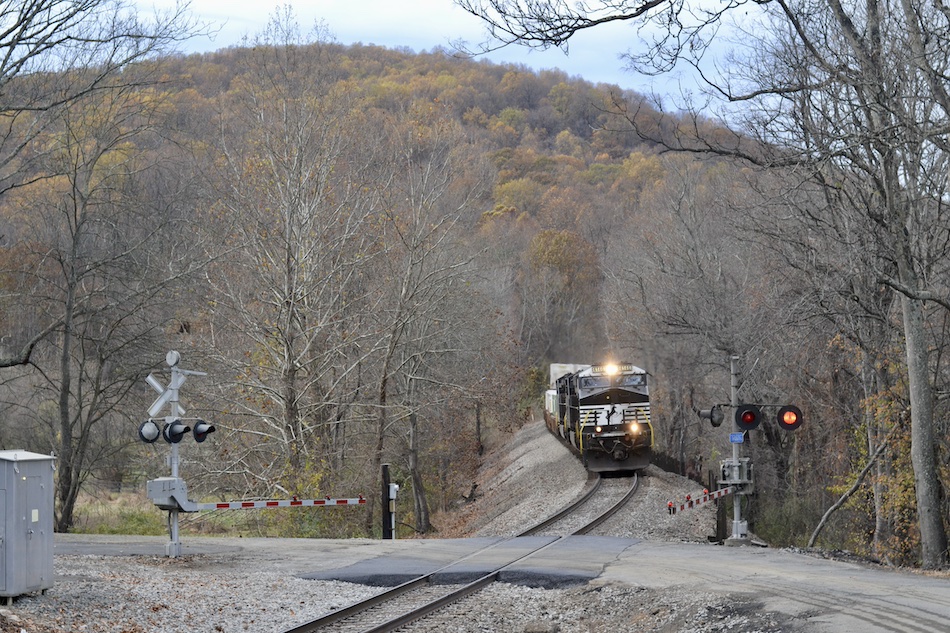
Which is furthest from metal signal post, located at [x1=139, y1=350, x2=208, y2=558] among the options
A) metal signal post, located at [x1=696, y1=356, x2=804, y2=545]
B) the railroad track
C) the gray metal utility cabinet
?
metal signal post, located at [x1=696, y1=356, x2=804, y2=545]

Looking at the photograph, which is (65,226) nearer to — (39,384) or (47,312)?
(47,312)

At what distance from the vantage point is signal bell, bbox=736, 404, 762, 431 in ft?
59.4

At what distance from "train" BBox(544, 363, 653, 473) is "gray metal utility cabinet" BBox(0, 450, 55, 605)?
76.2 ft

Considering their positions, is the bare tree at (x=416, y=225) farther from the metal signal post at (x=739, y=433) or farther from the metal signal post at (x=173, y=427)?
the metal signal post at (x=173, y=427)

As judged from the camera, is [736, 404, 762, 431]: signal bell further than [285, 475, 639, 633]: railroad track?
Yes

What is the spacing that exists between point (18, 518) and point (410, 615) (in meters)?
4.57

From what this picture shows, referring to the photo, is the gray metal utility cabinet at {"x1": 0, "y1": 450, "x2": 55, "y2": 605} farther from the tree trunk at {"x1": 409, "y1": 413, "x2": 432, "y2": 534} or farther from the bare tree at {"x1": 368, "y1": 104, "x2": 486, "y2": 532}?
the tree trunk at {"x1": 409, "y1": 413, "x2": 432, "y2": 534}

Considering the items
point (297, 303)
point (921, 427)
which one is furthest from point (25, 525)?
point (297, 303)

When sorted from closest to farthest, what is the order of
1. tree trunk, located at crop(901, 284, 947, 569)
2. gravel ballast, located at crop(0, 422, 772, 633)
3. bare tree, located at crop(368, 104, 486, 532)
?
gravel ballast, located at crop(0, 422, 772, 633) < tree trunk, located at crop(901, 284, 947, 569) < bare tree, located at crop(368, 104, 486, 532)

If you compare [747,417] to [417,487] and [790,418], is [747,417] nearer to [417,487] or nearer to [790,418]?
[790,418]

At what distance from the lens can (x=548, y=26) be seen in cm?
1173

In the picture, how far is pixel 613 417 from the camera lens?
1275 inches

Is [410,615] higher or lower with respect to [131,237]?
lower

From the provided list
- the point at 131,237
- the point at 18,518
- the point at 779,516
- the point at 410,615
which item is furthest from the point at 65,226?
the point at 779,516
